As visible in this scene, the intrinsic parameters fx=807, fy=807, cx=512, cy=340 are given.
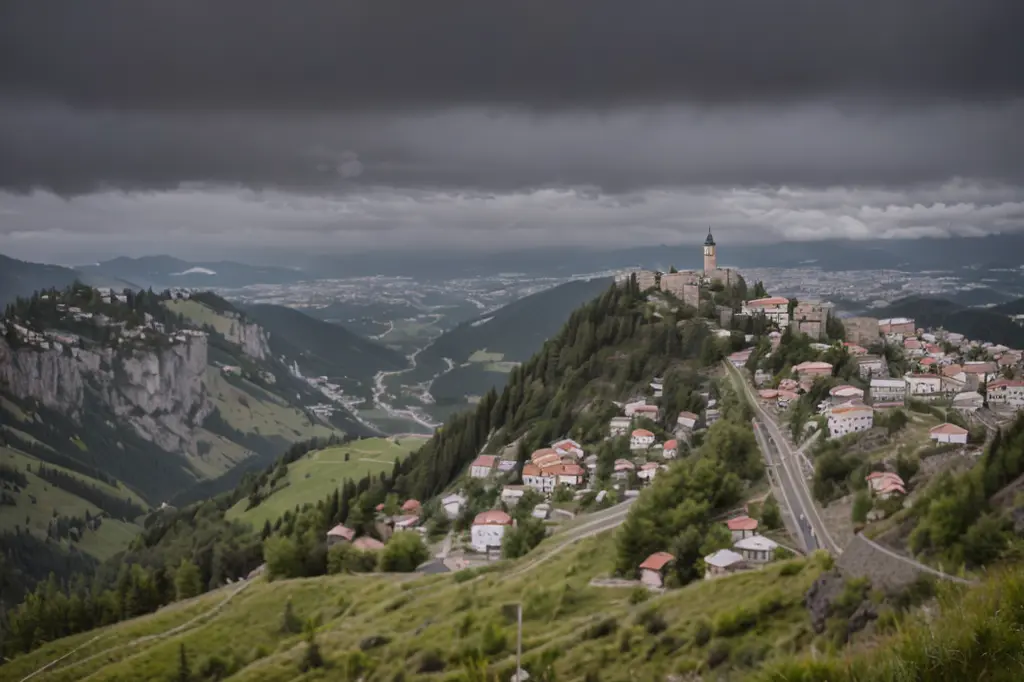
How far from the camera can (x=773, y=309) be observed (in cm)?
8194

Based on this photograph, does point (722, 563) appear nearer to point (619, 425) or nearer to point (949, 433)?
point (949, 433)

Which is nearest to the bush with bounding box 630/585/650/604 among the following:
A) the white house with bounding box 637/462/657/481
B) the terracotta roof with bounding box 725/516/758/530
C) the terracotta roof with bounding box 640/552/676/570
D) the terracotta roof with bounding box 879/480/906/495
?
the terracotta roof with bounding box 640/552/676/570

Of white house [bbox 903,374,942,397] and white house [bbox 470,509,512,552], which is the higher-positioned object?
white house [bbox 903,374,942,397]

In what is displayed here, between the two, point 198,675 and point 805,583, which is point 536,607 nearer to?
point 805,583

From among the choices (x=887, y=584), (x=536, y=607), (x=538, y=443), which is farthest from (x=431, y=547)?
(x=887, y=584)

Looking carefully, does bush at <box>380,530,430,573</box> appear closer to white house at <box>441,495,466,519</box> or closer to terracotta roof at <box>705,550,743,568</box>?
white house at <box>441,495,466,519</box>

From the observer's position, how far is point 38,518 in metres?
157

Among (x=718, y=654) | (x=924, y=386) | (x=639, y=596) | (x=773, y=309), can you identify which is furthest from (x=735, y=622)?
(x=773, y=309)

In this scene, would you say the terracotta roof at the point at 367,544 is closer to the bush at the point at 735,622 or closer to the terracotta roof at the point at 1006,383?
the bush at the point at 735,622

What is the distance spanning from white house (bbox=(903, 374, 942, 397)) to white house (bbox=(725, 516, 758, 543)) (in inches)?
980

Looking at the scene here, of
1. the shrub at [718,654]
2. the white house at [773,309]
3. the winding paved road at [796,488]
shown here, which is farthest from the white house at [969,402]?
the shrub at [718,654]

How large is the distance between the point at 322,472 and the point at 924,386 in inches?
3941

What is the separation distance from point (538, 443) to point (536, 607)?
1682 inches

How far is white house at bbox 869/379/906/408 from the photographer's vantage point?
174 feet
